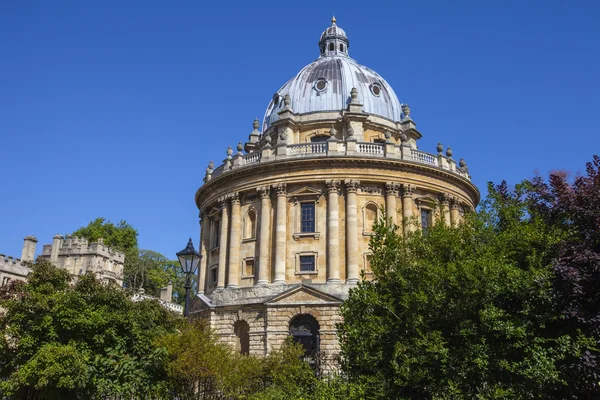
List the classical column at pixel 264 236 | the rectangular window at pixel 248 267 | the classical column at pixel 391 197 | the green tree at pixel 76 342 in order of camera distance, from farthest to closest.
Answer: the rectangular window at pixel 248 267, the classical column at pixel 391 197, the classical column at pixel 264 236, the green tree at pixel 76 342

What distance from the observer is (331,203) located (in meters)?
34.4

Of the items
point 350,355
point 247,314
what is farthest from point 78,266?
point 350,355

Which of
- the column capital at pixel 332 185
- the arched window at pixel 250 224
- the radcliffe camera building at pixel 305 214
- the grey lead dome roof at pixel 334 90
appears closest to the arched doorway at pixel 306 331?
the radcliffe camera building at pixel 305 214

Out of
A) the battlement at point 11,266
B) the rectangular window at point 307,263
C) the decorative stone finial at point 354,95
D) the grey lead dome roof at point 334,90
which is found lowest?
the rectangular window at point 307,263

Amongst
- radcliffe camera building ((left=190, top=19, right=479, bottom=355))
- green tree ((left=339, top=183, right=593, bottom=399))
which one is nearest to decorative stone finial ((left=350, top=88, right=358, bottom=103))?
radcliffe camera building ((left=190, top=19, right=479, bottom=355))

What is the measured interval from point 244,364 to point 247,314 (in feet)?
41.3

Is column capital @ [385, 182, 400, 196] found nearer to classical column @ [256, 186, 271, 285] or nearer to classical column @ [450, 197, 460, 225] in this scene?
classical column @ [450, 197, 460, 225]

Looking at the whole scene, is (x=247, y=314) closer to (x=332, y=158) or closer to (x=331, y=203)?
(x=331, y=203)

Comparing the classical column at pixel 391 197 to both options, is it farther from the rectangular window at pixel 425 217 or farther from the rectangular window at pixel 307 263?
the rectangular window at pixel 307 263

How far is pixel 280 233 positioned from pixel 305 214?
2.16m

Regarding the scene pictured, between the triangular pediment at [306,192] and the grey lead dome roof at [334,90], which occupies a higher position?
the grey lead dome roof at [334,90]

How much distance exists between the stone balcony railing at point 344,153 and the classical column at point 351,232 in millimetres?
2171

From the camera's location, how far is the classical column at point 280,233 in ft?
111

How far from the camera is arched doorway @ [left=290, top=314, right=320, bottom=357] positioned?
31870mm
